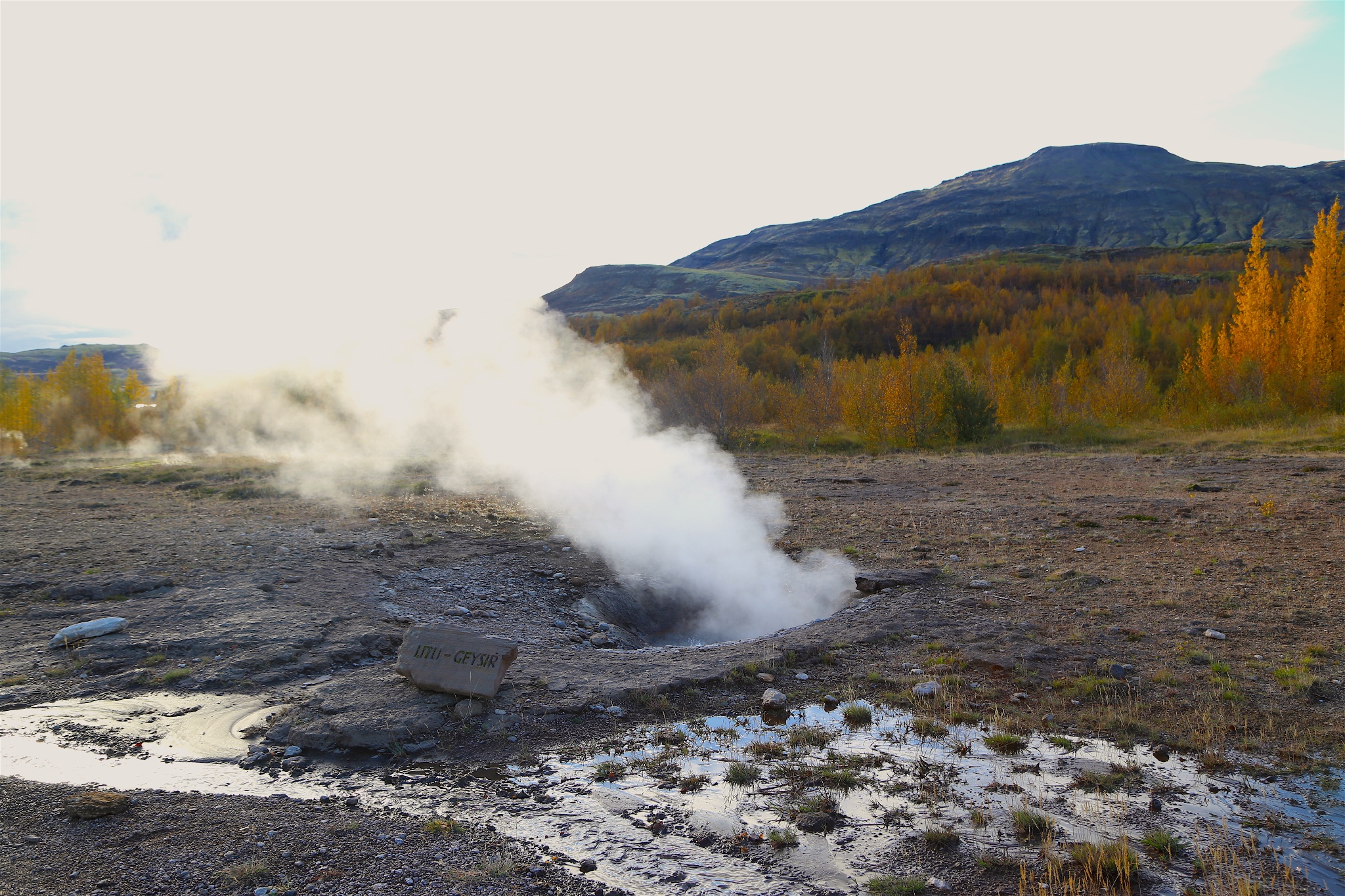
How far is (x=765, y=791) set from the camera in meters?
5.00

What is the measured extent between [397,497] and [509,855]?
14.6 meters

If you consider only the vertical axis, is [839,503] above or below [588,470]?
below

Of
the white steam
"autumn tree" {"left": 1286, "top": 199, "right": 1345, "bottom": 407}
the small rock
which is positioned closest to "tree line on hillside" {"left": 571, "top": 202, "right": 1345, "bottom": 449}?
"autumn tree" {"left": 1286, "top": 199, "right": 1345, "bottom": 407}

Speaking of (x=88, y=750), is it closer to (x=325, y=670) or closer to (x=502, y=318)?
(x=325, y=670)

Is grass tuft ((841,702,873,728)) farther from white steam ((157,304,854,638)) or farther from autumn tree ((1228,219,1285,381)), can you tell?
autumn tree ((1228,219,1285,381))

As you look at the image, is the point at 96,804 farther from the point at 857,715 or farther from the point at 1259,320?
the point at 1259,320

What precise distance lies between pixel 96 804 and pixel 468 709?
8.13 ft

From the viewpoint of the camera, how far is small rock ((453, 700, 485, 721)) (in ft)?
19.9

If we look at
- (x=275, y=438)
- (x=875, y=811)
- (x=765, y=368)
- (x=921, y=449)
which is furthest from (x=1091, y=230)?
(x=875, y=811)

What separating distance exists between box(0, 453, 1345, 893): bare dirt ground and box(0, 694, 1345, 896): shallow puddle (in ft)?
0.72

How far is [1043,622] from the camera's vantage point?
8156 millimetres

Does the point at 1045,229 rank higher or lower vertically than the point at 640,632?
higher

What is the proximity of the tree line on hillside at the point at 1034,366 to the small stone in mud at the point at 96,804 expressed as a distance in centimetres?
3000

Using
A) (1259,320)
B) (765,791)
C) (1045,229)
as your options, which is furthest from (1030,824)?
(1045,229)
